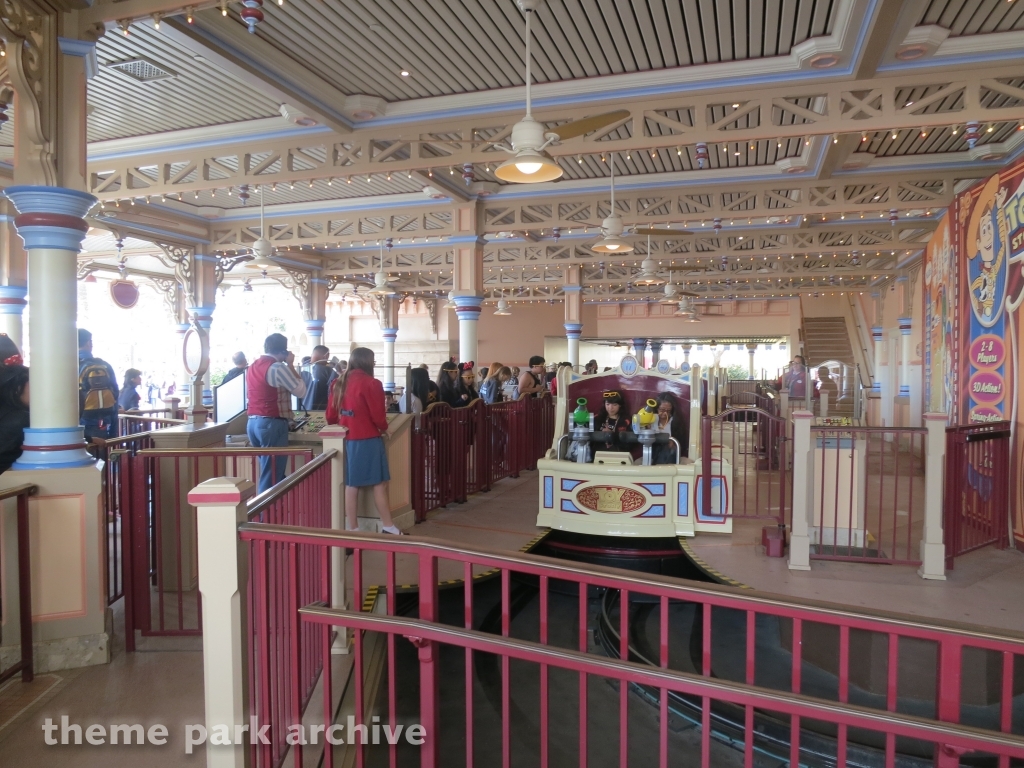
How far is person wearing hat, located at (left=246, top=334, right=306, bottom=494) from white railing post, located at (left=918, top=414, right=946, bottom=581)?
16.2 feet

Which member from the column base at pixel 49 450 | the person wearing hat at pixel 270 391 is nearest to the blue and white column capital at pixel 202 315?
the person wearing hat at pixel 270 391

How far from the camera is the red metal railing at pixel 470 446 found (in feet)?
22.3

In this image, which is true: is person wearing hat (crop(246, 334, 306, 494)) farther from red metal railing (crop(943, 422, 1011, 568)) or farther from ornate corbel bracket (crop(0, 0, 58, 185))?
red metal railing (crop(943, 422, 1011, 568))

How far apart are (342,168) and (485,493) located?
14.0 feet

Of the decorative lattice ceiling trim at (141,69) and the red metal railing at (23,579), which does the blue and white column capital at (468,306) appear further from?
the red metal railing at (23,579)

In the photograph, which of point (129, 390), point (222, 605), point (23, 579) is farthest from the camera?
point (129, 390)

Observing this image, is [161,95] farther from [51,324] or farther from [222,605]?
[222,605]

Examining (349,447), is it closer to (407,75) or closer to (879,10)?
(407,75)

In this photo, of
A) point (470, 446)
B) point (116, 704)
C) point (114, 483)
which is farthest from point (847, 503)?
point (114, 483)

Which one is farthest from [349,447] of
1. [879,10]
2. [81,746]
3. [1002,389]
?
[1002,389]

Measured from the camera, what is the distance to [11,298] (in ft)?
34.1

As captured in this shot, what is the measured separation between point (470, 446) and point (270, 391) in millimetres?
2897

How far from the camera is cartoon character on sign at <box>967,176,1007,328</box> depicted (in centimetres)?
693

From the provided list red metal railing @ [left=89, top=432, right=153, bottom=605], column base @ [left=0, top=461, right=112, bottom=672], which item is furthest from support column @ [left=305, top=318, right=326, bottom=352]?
column base @ [left=0, top=461, right=112, bottom=672]
